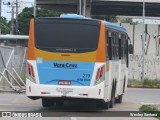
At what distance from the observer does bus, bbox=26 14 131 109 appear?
17.8 metres

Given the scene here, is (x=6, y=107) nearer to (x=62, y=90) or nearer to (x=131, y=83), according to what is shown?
(x=62, y=90)

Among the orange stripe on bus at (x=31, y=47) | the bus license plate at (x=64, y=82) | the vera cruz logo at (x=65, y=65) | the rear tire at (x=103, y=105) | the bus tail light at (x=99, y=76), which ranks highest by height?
the orange stripe on bus at (x=31, y=47)

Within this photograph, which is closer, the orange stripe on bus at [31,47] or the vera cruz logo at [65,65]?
the vera cruz logo at [65,65]

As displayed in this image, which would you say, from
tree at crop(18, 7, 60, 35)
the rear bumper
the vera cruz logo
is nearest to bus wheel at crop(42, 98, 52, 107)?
the rear bumper

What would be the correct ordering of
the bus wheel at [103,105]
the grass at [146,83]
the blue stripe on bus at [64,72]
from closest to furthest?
the blue stripe on bus at [64,72] < the bus wheel at [103,105] < the grass at [146,83]

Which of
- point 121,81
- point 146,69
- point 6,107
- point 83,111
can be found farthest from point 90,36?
point 146,69

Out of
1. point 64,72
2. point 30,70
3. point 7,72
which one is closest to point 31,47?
point 30,70

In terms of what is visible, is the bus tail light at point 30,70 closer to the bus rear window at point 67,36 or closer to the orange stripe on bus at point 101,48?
the bus rear window at point 67,36

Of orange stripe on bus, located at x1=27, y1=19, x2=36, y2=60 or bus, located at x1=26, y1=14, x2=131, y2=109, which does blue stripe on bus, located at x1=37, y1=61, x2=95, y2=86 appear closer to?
bus, located at x1=26, y1=14, x2=131, y2=109

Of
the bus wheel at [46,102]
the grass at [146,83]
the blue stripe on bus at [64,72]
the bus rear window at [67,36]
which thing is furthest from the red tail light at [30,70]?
the grass at [146,83]

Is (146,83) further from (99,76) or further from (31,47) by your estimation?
(31,47)

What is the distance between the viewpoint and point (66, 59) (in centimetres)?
1798

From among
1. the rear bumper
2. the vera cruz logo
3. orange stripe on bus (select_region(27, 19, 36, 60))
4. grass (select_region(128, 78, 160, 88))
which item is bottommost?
grass (select_region(128, 78, 160, 88))

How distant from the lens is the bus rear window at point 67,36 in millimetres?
18031
